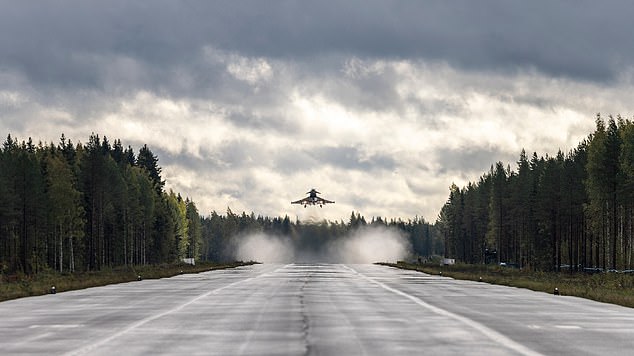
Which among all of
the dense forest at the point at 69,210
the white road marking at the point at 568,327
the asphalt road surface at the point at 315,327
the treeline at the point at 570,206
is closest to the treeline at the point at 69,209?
the dense forest at the point at 69,210

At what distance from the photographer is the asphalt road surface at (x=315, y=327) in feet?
61.0

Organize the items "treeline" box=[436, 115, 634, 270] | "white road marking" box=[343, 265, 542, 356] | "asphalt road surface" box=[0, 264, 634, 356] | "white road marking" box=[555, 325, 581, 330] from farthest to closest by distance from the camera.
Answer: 1. "treeline" box=[436, 115, 634, 270]
2. "white road marking" box=[555, 325, 581, 330]
3. "asphalt road surface" box=[0, 264, 634, 356]
4. "white road marking" box=[343, 265, 542, 356]

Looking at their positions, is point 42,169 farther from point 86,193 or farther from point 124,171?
→ point 124,171

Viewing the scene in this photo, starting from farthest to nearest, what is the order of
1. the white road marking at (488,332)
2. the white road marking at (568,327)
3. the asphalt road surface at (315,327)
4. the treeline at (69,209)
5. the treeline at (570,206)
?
the treeline at (69,209) < the treeline at (570,206) < the white road marking at (568,327) < the asphalt road surface at (315,327) < the white road marking at (488,332)

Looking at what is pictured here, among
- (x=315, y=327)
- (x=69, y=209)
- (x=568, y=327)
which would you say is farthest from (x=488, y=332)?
(x=69, y=209)

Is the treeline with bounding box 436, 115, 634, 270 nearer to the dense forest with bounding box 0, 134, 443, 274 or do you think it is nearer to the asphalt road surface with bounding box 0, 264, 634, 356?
the dense forest with bounding box 0, 134, 443, 274

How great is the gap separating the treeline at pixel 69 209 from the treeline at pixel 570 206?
54009 mm

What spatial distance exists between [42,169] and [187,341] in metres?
115

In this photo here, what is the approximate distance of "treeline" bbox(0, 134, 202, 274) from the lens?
116 meters

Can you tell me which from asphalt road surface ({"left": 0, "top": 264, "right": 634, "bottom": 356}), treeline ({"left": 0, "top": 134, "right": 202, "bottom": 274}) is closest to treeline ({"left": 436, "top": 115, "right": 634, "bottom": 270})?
treeline ({"left": 0, "top": 134, "right": 202, "bottom": 274})

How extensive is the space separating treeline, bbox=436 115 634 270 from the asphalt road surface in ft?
227

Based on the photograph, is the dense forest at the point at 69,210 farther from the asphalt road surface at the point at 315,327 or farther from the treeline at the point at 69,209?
the asphalt road surface at the point at 315,327

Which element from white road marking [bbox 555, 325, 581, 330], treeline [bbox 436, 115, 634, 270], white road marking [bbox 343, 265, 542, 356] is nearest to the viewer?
white road marking [bbox 343, 265, 542, 356]

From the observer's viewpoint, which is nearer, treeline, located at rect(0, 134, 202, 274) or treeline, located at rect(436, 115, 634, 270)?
treeline, located at rect(436, 115, 634, 270)
